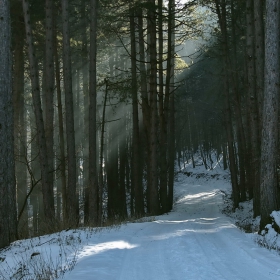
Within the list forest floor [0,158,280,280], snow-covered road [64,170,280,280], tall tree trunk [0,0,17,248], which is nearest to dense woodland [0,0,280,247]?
tall tree trunk [0,0,17,248]

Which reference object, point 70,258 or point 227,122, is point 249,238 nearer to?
point 70,258

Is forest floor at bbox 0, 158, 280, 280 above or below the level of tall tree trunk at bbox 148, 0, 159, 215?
below

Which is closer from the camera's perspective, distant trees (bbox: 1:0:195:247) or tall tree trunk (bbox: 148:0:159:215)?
distant trees (bbox: 1:0:195:247)

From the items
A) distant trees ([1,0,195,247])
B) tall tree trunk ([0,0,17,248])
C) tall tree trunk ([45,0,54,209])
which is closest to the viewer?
tall tree trunk ([0,0,17,248])

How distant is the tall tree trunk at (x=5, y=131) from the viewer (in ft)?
25.6

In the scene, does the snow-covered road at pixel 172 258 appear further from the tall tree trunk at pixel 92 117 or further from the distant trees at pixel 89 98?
the tall tree trunk at pixel 92 117

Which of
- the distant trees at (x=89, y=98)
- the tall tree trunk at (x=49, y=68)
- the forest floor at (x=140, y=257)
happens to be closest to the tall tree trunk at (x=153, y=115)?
the distant trees at (x=89, y=98)

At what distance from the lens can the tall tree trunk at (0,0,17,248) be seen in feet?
25.6

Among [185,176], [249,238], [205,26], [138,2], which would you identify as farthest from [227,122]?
[185,176]

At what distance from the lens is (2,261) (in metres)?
6.98

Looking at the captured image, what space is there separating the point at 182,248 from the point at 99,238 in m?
2.15

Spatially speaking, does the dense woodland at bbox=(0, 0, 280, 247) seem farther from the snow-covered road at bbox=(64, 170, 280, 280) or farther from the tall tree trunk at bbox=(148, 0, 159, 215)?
the snow-covered road at bbox=(64, 170, 280, 280)

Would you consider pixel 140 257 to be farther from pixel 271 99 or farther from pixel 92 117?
pixel 92 117

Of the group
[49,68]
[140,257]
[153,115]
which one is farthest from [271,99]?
[153,115]
